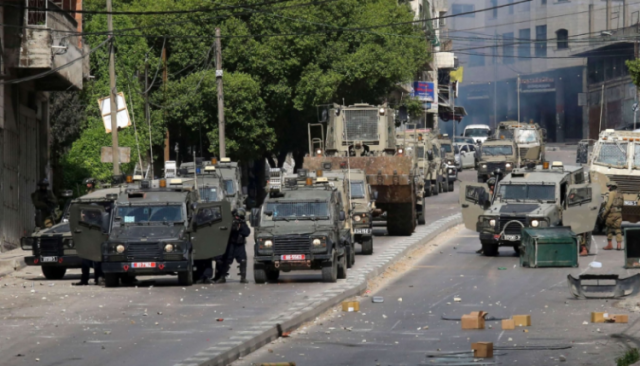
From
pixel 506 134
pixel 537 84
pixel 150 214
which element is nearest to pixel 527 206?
pixel 150 214

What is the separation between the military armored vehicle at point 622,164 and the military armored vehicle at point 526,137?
59.4ft

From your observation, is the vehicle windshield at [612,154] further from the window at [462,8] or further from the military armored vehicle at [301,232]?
the window at [462,8]

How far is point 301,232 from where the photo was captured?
2364cm

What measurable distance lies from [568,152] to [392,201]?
45839 millimetres

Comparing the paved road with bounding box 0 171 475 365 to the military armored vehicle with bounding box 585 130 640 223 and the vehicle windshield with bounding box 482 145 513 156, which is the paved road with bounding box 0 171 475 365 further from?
the vehicle windshield with bounding box 482 145 513 156

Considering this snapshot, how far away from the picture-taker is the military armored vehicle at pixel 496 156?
52875 mm

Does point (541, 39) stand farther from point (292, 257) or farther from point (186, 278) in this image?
point (186, 278)

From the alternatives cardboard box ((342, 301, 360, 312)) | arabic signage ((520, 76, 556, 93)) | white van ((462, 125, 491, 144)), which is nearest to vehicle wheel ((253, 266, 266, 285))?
cardboard box ((342, 301, 360, 312))

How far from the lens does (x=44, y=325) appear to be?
17562mm

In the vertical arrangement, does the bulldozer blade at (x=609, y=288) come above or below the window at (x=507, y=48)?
below

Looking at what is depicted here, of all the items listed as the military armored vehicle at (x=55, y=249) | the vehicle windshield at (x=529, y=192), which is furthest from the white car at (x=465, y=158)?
the military armored vehicle at (x=55, y=249)

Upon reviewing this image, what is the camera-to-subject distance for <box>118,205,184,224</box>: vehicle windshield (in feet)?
79.2

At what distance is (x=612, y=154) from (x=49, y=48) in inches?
678

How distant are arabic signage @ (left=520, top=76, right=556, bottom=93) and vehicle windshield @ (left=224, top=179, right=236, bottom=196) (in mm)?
58245
